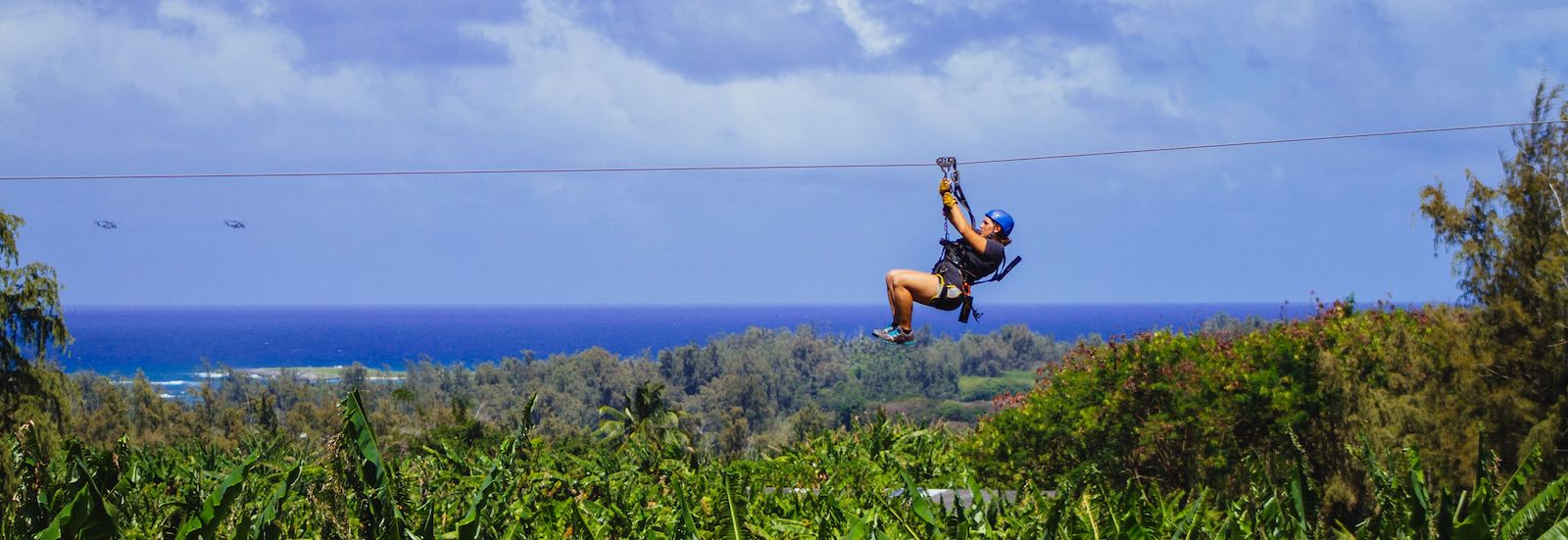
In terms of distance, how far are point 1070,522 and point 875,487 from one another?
2.67 meters

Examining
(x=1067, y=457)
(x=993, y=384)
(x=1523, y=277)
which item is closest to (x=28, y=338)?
(x=1067, y=457)

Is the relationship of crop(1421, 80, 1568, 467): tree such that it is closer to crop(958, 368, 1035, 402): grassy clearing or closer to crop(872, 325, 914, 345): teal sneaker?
crop(872, 325, 914, 345): teal sneaker

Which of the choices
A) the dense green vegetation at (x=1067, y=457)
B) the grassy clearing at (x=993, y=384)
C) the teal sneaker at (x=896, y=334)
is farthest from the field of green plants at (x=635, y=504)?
the grassy clearing at (x=993, y=384)

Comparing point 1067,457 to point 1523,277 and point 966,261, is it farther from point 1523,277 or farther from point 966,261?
point 966,261

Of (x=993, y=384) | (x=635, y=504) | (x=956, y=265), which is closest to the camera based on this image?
(x=956, y=265)

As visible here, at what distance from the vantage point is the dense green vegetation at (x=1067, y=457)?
16.6 ft

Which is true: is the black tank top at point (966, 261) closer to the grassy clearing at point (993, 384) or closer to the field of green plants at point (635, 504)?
the field of green plants at point (635, 504)

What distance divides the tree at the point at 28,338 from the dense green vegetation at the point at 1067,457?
0.16 feet

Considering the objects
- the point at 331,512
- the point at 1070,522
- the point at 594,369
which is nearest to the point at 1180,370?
the point at 1070,522

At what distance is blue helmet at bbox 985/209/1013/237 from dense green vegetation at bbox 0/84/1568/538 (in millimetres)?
1598

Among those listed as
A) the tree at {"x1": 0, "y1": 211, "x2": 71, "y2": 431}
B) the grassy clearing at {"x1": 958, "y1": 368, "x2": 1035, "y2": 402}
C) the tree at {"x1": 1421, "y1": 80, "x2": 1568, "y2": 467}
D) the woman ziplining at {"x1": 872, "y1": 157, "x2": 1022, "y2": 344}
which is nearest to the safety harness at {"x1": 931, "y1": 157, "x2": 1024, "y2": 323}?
the woman ziplining at {"x1": 872, "y1": 157, "x2": 1022, "y2": 344}

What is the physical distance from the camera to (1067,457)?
22.4 meters

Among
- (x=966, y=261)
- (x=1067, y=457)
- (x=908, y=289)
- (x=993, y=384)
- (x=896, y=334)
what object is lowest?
(x=993, y=384)

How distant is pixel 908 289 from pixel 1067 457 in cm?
1537
